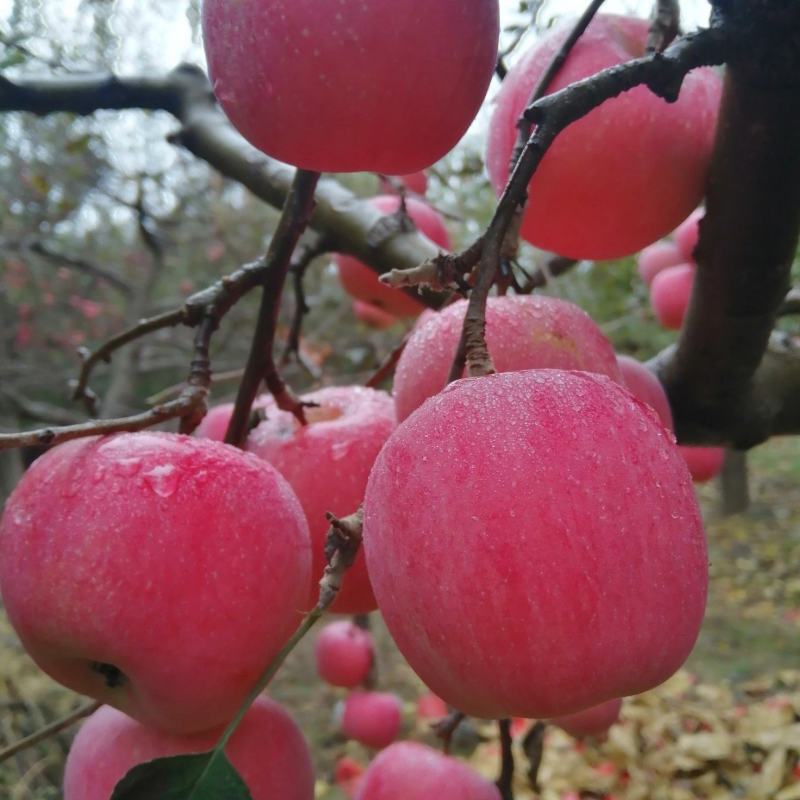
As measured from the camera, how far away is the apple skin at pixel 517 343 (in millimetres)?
490

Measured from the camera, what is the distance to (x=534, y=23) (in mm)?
881

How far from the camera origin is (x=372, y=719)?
1.87m

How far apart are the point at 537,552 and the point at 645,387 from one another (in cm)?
34

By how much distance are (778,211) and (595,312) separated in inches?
80.1

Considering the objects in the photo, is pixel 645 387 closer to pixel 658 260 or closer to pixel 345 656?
pixel 658 260

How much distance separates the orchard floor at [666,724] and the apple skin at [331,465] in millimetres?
1219

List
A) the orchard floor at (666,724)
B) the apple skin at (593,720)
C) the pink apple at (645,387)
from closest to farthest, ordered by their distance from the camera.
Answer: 1. the pink apple at (645,387)
2. the apple skin at (593,720)
3. the orchard floor at (666,724)

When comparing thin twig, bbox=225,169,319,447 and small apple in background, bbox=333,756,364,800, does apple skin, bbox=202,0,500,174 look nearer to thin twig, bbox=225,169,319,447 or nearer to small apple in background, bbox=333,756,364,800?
thin twig, bbox=225,169,319,447

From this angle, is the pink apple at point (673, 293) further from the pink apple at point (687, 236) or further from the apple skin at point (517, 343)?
the apple skin at point (517, 343)

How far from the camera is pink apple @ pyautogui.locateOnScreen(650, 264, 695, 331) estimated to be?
128cm

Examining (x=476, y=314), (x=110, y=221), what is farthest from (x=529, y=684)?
(x=110, y=221)

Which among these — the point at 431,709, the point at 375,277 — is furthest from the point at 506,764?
the point at 431,709

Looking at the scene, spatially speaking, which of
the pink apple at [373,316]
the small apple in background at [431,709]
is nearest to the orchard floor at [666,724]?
Result: the small apple in background at [431,709]

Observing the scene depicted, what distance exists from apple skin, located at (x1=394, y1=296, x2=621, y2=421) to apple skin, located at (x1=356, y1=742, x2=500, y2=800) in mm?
390
